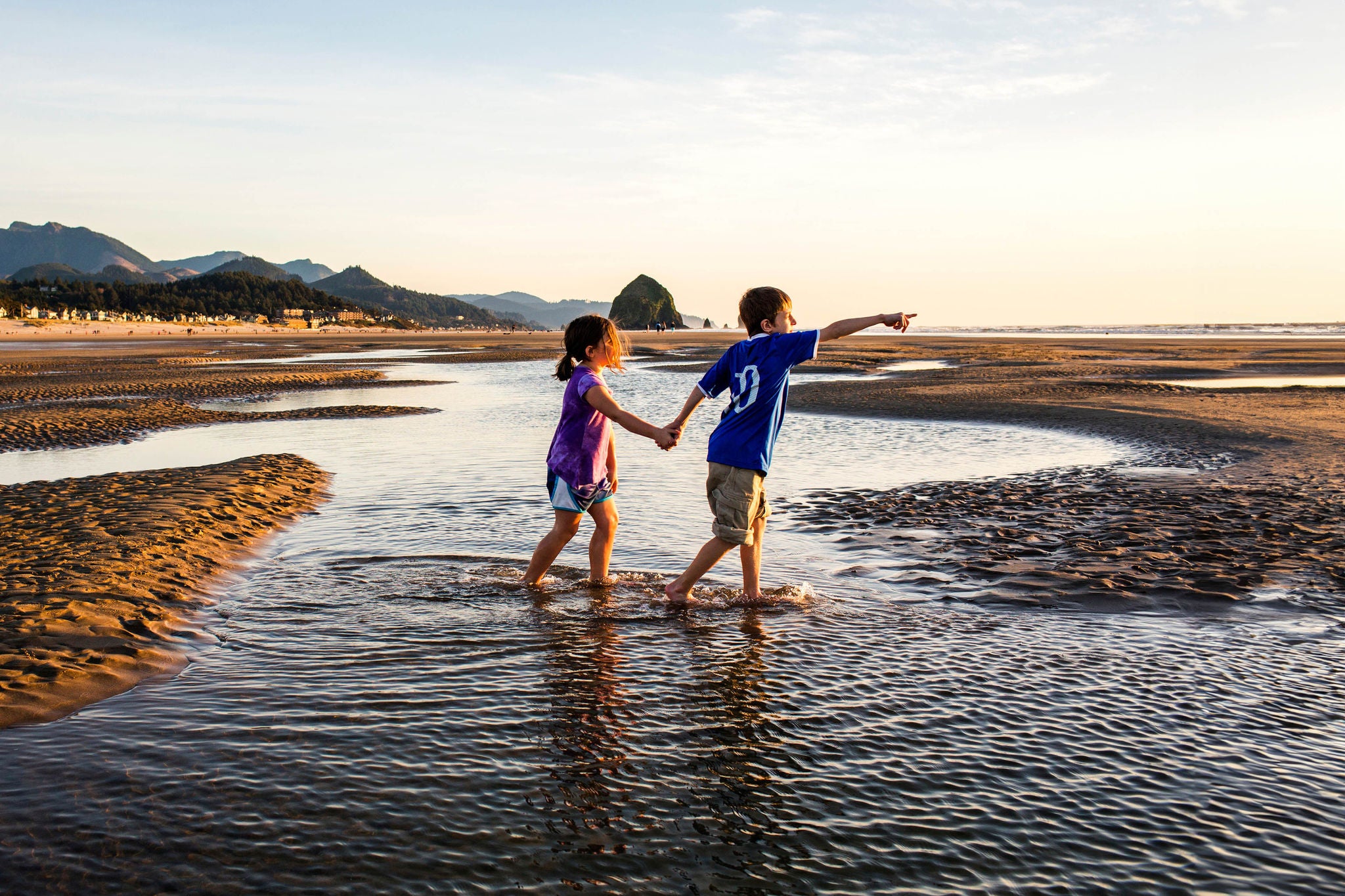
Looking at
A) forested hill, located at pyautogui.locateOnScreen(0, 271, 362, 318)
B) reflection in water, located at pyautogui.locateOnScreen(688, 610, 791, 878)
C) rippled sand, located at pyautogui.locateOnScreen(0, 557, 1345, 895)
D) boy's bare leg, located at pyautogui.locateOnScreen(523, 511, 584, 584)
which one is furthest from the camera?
forested hill, located at pyautogui.locateOnScreen(0, 271, 362, 318)

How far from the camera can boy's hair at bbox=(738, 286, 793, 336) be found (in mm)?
6609

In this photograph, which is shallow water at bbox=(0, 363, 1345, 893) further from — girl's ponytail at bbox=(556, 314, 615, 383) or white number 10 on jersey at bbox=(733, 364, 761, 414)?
girl's ponytail at bbox=(556, 314, 615, 383)

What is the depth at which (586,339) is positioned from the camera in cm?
701

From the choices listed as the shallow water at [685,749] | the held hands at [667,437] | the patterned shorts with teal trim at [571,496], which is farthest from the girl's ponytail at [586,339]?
the shallow water at [685,749]

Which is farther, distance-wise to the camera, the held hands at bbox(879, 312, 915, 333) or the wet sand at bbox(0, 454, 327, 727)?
the held hands at bbox(879, 312, 915, 333)

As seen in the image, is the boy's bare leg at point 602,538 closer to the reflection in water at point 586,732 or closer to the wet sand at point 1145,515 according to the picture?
the reflection in water at point 586,732

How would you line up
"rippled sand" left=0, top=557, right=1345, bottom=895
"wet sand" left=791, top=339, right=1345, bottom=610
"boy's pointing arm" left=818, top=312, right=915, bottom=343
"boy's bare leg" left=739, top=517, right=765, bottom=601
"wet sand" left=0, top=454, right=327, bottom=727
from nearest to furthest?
"rippled sand" left=0, top=557, right=1345, bottom=895, "wet sand" left=0, top=454, right=327, bottom=727, "boy's pointing arm" left=818, top=312, right=915, bottom=343, "boy's bare leg" left=739, top=517, right=765, bottom=601, "wet sand" left=791, top=339, right=1345, bottom=610

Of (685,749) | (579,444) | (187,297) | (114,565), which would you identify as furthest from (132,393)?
(187,297)

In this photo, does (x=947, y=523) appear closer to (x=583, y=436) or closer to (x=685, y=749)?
(x=583, y=436)

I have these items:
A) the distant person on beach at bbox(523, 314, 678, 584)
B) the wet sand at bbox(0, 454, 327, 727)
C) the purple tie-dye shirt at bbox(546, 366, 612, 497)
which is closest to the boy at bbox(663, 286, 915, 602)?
the distant person on beach at bbox(523, 314, 678, 584)

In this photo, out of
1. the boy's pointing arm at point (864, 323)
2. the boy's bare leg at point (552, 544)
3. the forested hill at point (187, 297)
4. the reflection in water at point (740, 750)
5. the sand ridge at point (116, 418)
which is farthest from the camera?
the forested hill at point (187, 297)

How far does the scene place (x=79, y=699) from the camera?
515 cm

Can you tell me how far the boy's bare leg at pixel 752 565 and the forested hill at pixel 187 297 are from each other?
13424 centimetres

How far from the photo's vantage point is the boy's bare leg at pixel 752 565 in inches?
275
